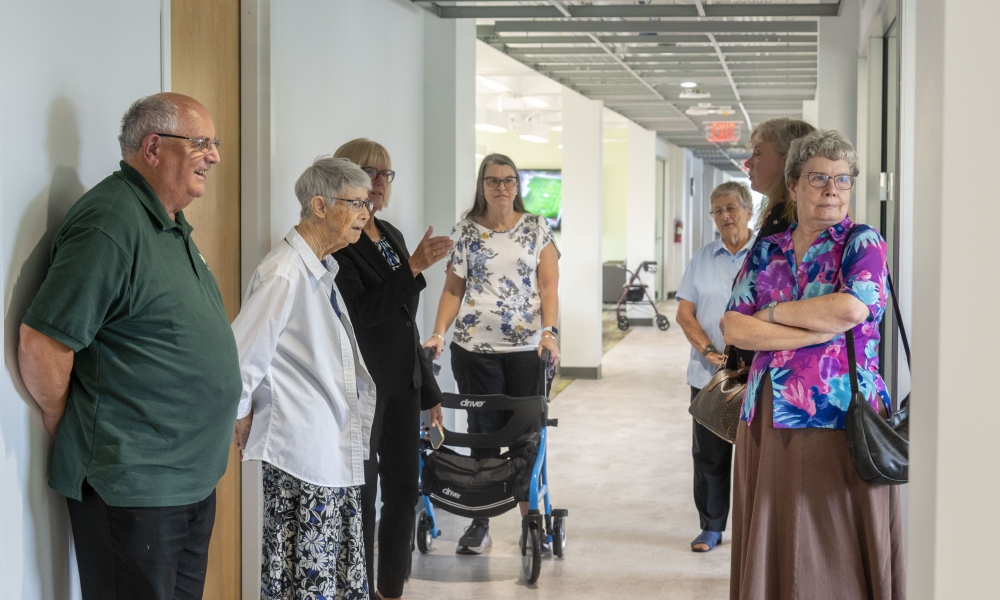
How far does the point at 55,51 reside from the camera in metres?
2.15

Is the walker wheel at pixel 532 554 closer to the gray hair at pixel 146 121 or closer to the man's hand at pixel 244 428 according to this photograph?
the man's hand at pixel 244 428

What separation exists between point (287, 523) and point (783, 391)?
1.44 meters

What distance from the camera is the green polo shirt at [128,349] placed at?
6.31 feet

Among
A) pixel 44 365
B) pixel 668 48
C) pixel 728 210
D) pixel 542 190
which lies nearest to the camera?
pixel 44 365

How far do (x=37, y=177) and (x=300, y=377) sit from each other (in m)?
0.90

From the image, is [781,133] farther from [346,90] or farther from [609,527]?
[609,527]

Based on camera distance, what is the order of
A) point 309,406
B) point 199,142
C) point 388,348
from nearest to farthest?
point 199,142, point 309,406, point 388,348

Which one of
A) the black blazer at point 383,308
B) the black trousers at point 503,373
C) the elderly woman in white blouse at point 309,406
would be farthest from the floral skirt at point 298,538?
the black trousers at point 503,373

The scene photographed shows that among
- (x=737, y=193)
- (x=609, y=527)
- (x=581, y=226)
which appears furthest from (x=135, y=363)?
(x=581, y=226)

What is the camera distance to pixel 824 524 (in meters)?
2.40

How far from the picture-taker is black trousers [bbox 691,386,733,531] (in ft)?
13.8

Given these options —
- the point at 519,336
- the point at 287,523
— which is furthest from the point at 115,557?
the point at 519,336

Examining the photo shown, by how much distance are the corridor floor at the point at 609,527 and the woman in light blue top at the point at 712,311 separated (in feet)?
1.06

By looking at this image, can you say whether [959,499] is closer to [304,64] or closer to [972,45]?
[972,45]
